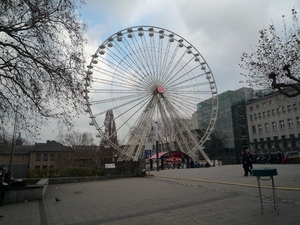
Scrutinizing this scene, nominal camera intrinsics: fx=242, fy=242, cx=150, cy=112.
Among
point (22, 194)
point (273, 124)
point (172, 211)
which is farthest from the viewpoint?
point (273, 124)

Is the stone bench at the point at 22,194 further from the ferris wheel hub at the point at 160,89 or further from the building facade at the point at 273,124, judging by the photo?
the building facade at the point at 273,124

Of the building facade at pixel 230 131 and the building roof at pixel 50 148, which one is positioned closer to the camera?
the building facade at pixel 230 131

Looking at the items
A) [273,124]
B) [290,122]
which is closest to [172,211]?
[290,122]

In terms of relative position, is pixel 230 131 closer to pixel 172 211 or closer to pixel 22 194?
pixel 22 194

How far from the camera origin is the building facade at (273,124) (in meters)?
48.8

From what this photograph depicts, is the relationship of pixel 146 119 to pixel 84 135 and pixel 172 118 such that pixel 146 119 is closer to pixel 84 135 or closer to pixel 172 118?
pixel 172 118

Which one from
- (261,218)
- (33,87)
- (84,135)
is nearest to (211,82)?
(33,87)

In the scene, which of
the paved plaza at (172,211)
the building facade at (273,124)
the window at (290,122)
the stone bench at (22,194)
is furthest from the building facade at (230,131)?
the stone bench at (22,194)

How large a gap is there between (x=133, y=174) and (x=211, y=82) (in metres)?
17.6

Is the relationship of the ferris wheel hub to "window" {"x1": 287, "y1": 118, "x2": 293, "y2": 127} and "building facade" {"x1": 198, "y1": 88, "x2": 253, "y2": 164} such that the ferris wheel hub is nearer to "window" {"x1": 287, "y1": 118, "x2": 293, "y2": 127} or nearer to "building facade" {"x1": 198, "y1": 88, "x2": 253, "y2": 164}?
"building facade" {"x1": 198, "y1": 88, "x2": 253, "y2": 164}

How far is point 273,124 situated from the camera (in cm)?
5512

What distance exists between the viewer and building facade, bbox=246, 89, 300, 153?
4878 cm

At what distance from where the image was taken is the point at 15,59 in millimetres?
10367

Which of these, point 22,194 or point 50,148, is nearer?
point 22,194
